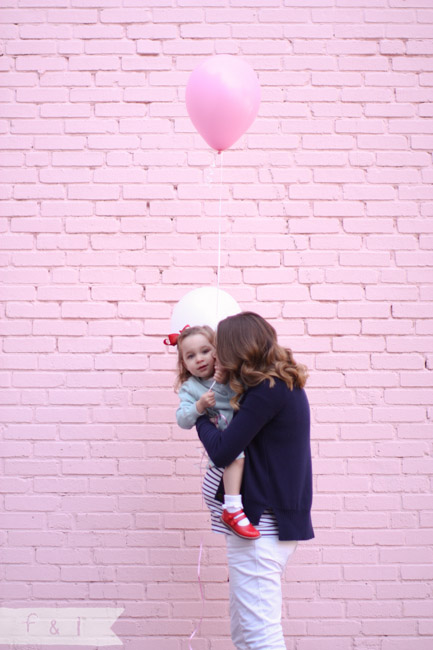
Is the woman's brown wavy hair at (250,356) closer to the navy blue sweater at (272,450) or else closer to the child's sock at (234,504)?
the navy blue sweater at (272,450)

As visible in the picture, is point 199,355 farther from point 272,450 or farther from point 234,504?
point 234,504

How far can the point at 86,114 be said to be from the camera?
342 cm

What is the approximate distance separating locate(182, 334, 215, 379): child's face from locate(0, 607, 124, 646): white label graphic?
51.7 inches

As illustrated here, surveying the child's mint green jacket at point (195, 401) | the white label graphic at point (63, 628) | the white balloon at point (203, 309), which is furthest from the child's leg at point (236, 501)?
the white label graphic at point (63, 628)

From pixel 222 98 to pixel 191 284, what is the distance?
0.93 meters

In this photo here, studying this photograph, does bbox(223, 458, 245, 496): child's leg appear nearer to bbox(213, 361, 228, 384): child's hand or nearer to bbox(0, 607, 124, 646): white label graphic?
bbox(213, 361, 228, 384): child's hand

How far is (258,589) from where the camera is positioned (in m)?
2.49

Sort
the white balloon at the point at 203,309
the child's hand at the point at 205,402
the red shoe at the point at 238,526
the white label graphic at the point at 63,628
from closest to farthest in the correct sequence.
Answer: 1. the red shoe at the point at 238,526
2. the child's hand at the point at 205,402
3. the white balloon at the point at 203,309
4. the white label graphic at the point at 63,628

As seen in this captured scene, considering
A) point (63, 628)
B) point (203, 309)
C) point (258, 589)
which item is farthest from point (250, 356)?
point (63, 628)

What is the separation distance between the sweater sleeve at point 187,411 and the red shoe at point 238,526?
355 mm

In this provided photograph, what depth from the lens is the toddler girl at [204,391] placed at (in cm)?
254

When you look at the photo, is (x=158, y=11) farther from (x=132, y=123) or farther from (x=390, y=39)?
(x=390, y=39)

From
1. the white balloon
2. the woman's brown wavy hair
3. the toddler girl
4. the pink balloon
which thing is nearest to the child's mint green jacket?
the toddler girl

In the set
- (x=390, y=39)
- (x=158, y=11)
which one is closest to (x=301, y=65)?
(x=390, y=39)
